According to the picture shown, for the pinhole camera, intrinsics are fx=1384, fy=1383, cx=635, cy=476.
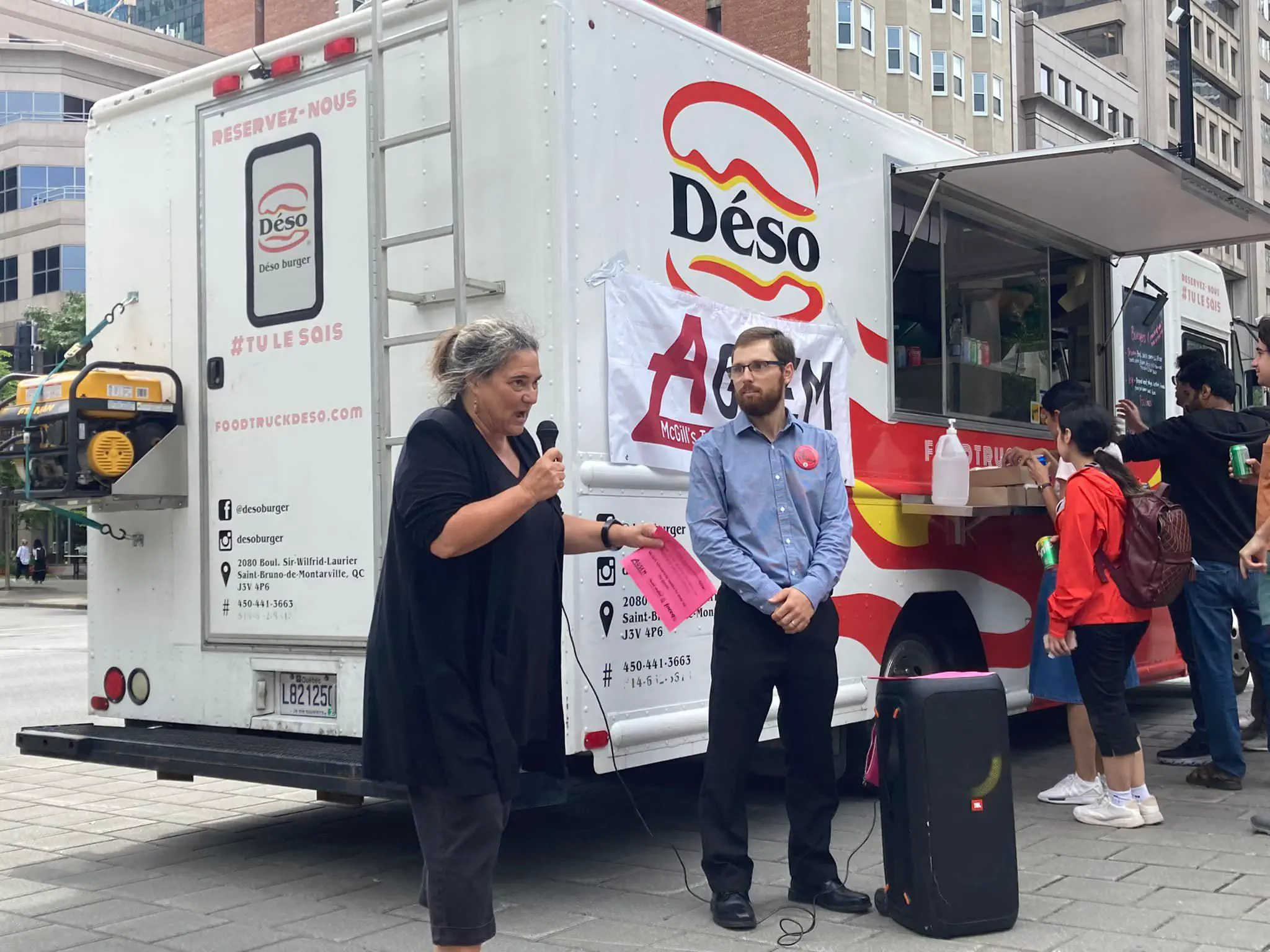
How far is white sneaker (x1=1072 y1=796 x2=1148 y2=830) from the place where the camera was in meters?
6.00

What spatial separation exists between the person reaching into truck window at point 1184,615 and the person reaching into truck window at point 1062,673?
1.72 feet

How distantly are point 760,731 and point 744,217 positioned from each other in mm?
2165

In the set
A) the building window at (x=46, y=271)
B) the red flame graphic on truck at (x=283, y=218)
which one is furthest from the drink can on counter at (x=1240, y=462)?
the building window at (x=46, y=271)

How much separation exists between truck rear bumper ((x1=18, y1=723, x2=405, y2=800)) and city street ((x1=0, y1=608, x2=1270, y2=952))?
47 cm

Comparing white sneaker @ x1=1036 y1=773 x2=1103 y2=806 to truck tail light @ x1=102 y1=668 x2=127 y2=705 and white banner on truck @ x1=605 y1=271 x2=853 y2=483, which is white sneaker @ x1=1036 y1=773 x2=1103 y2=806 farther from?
truck tail light @ x1=102 y1=668 x2=127 y2=705

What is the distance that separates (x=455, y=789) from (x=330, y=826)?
11.7 feet

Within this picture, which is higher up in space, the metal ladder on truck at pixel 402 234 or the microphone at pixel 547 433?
the metal ladder on truck at pixel 402 234

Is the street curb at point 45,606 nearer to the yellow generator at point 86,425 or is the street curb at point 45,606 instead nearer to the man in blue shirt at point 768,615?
the yellow generator at point 86,425

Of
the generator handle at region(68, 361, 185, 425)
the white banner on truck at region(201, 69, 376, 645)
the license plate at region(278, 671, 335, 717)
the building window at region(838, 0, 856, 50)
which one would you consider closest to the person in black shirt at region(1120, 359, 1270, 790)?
the white banner on truck at region(201, 69, 376, 645)

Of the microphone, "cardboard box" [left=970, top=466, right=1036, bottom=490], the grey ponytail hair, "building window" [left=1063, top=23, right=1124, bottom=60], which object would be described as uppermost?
"building window" [left=1063, top=23, right=1124, bottom=60]

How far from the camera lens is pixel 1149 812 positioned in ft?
19.9

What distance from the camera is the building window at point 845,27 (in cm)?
4469

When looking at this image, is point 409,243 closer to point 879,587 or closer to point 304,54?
point 304,54

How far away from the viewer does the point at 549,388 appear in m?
4.91
